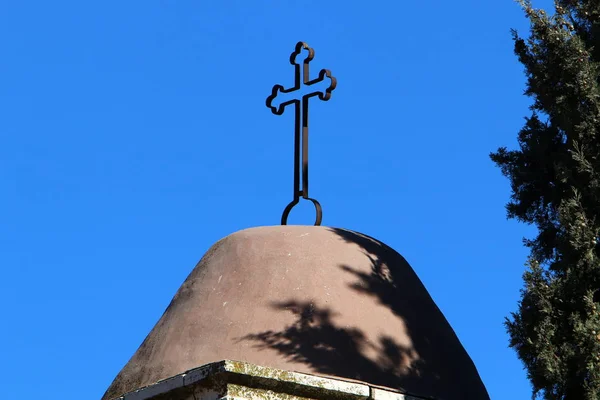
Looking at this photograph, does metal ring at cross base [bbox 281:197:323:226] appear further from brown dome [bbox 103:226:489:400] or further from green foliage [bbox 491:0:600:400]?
green foliage [bbox 491:0:600:400]

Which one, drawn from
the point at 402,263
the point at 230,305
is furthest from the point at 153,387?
the point at 402,263

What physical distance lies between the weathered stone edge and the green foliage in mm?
741

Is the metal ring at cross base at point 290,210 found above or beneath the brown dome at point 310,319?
above

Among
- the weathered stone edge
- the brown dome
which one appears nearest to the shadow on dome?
the brown dome

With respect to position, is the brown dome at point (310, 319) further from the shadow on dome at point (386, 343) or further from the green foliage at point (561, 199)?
the green foliage at point (561, 199)

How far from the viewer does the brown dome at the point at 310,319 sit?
641 centimetres

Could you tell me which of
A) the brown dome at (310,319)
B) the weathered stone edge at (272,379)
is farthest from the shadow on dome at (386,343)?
the weathered stone edge at (272,379)

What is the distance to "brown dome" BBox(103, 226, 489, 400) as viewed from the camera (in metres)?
6.41

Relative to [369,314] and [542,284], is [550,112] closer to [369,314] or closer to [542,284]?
[542,284]

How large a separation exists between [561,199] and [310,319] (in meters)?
1.50

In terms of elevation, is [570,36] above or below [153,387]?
above

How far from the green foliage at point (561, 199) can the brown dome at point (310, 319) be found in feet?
2.01

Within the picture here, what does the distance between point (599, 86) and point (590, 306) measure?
49.8 inches

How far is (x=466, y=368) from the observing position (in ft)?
22.6
